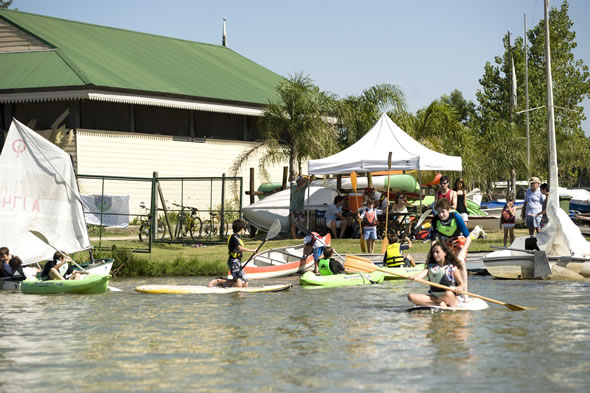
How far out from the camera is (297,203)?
29.7m

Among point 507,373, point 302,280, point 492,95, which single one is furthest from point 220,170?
point 507,373

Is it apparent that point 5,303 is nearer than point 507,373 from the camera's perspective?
No

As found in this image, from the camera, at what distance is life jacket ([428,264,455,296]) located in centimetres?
1504

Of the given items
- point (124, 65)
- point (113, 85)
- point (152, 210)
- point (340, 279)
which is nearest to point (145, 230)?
point (152, 210)

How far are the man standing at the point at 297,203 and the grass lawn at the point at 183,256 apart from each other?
1325mm

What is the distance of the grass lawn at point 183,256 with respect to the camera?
22.9 metres

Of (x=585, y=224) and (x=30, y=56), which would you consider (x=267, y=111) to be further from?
(x=585, y=224)

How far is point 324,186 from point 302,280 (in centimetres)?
1316

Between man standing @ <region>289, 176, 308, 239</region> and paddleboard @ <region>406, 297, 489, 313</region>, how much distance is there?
1391 cm

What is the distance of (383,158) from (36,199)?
1166cm

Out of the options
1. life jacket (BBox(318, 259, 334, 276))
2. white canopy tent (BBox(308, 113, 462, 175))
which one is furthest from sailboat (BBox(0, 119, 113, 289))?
white canopy tent (BBox(308, 113, 462, 175))

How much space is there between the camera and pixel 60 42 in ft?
135

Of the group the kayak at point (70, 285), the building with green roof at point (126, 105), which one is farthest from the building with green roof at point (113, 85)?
the kayak at point (70, 285)

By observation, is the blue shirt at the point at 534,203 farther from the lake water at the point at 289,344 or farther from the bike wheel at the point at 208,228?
the bike wheel at the point at 208,228
